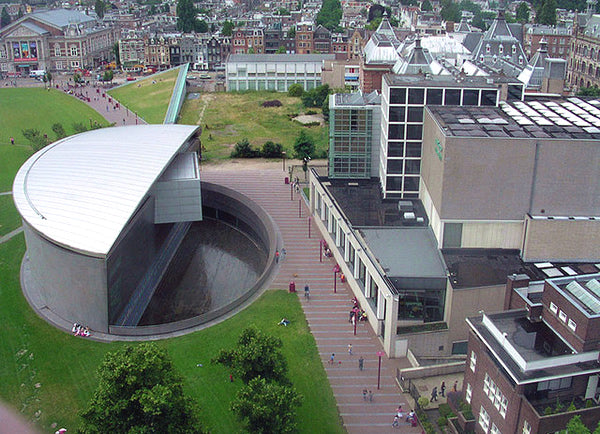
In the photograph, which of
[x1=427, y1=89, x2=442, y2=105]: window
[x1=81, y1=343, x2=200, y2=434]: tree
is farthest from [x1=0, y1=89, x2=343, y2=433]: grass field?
[x1=427, y1=89, x2=442, y2=105]: window

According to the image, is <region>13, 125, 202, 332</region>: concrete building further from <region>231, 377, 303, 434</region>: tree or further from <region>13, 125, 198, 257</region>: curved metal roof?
<region>231, 377, 303, 434</region>: tree

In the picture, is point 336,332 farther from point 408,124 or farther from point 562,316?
point 408,124

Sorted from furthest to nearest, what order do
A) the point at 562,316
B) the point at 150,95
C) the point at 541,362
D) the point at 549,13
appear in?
1. the point at 549,13
2. the point at 150,95
3. the point at 562,316
4. the point at 541,362

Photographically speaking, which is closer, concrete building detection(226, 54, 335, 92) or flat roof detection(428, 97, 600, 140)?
flat roof detection(428, 97, 600, 140)

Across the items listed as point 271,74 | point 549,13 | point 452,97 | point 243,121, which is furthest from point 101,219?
point 549,13

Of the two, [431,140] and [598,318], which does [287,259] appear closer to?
[431,140]
